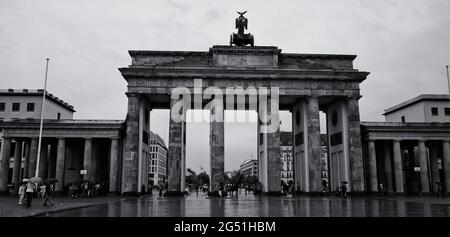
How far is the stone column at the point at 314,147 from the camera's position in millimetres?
42188

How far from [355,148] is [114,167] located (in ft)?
88.7

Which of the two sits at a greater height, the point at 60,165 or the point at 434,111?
the point at 434,111

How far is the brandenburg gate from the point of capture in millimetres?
42438

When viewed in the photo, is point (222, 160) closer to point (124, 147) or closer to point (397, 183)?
point (124, 147)

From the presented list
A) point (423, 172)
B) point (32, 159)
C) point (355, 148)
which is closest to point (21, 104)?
point (32, 159)

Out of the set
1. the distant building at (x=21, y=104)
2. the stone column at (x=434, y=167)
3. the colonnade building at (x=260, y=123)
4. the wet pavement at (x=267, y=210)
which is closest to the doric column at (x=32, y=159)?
the colonnade building at (x=260, y=123)

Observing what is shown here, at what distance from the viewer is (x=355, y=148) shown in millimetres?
43188

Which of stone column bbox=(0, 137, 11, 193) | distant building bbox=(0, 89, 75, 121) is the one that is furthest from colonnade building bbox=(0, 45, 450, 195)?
distant building bbox=(0, 89, 75, 121)

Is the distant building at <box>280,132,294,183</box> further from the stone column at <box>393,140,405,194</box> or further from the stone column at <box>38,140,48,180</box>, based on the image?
the stone column at <box>38,140,48,180</box>

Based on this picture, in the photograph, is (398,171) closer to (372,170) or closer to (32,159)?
(372,170)

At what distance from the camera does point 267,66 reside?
4384 cm

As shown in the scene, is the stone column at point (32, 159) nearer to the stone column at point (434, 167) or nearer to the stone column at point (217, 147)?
the stone column at point (217, 147)
